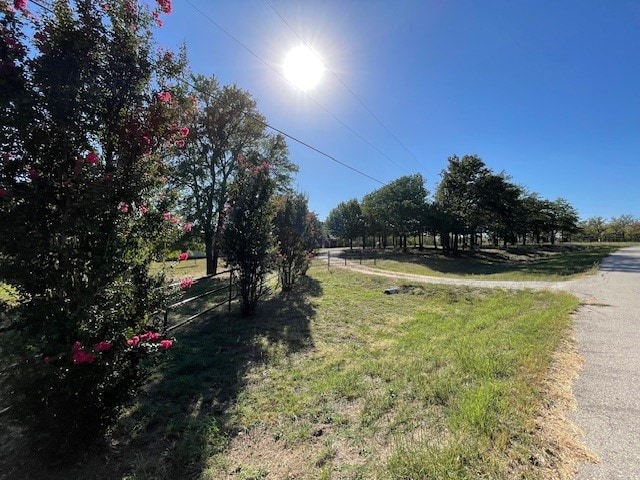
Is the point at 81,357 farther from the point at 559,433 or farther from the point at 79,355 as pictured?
the point at 559,433

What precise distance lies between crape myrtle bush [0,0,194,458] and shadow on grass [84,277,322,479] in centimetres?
49

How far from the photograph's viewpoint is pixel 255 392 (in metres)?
4.30

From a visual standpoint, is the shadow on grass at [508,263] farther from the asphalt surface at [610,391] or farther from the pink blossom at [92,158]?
the pink blossom at [92,158]

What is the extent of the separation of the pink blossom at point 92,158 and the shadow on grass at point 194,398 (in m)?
2.79

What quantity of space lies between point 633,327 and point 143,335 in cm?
839

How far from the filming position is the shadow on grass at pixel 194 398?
2826 mm

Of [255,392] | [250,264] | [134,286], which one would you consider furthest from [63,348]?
[250,264]

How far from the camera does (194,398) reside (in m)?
4.12

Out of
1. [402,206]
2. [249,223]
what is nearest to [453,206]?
[402,206]

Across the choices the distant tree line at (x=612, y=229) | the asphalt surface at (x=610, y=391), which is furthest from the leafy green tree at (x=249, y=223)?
the distant tree line at (x=612, y=229)

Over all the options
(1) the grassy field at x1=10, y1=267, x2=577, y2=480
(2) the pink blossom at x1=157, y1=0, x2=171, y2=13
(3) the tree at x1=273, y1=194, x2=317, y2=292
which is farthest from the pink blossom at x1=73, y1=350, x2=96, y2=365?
(3) the tree at x1=273, y1=194, x2=317, y2=292

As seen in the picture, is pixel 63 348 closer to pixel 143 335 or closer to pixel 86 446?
pixel 143 335

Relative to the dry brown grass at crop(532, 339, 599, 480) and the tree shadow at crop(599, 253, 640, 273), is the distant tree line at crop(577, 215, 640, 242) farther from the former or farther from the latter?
the dry brown grass at crop(532, 339, 599, 480)

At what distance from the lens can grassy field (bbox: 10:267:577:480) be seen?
2559 millimetres
